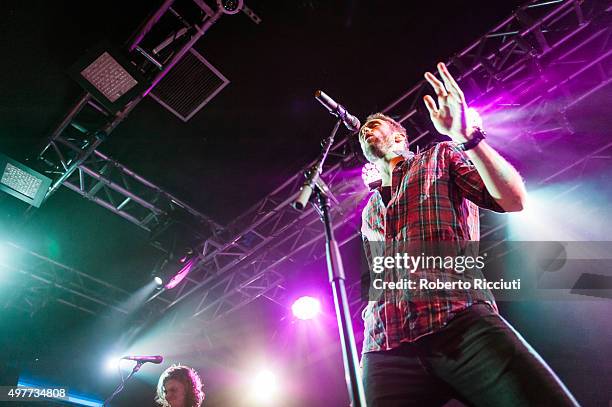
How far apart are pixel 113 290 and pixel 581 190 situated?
312 inches

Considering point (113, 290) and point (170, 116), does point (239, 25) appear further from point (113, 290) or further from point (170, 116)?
point (113, 290)

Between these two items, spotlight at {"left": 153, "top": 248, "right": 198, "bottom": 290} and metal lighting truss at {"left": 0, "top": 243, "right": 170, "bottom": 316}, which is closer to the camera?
spotlight at {"left": 153, "top": 248, "right": 198, "bottom": 290}

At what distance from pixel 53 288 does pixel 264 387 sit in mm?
4200

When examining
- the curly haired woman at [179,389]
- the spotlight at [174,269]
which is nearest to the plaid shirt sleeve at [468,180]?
the curly haired woman at [179,389]

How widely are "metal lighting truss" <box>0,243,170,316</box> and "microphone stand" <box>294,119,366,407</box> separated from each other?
7.36m

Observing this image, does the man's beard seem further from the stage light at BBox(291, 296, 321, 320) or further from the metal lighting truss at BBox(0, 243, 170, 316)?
the metal lighting truss at BBox(0, 243, 170, 316)

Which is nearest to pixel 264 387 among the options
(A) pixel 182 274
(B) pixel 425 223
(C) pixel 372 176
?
(A) pixel 182 274

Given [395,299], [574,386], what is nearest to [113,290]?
[574,386]

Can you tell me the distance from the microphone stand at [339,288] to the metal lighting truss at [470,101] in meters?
1.57

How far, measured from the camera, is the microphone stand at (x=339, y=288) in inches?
53.7

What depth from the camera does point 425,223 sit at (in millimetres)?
1768

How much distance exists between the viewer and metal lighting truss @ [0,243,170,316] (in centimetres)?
789

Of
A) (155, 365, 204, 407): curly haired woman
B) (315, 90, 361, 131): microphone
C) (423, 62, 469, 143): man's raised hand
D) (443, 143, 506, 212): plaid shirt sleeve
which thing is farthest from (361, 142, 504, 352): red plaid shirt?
(155, 365, 204, 407): curly haired woman

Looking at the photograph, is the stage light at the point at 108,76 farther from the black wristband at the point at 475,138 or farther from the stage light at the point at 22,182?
the black wristband at the point at 475,138
